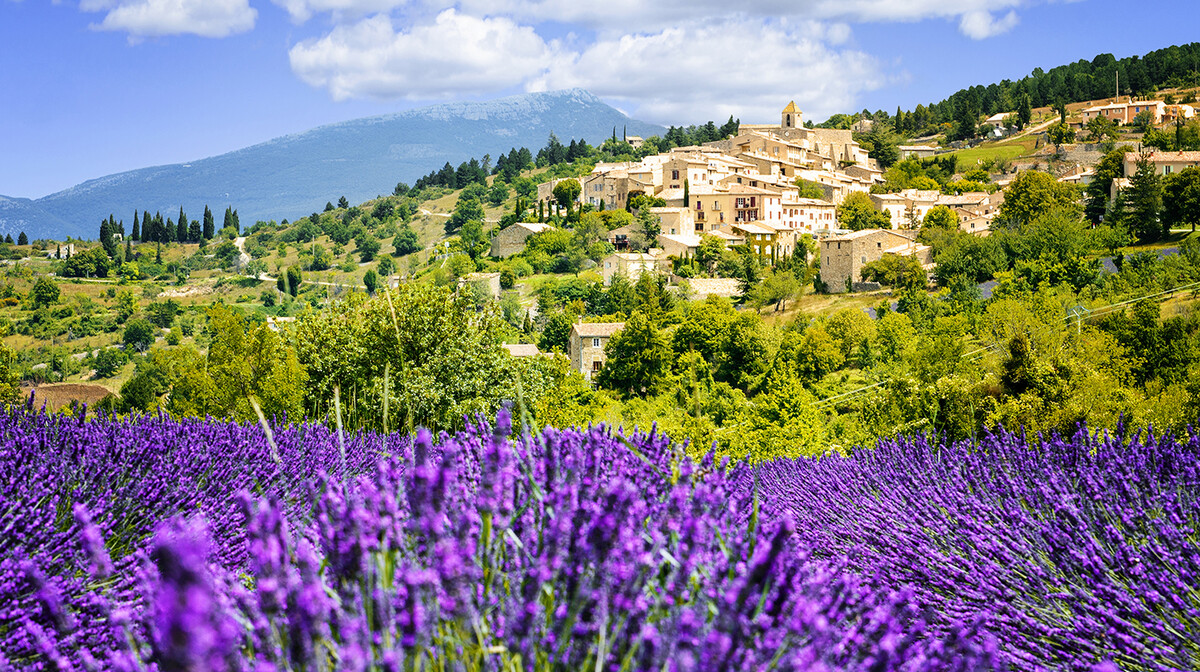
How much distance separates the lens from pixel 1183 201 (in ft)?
155

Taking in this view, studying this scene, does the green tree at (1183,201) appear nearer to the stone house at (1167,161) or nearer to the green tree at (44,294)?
the stone house at (1167,161)

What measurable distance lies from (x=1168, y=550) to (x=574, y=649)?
2.92 meters

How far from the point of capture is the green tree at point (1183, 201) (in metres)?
46.8

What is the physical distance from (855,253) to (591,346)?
68.4 feet

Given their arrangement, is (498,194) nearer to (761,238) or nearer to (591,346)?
(761,238)

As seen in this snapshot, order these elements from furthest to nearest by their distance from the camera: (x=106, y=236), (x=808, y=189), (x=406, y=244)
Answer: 1. (x=106, y=236)
2. (x=406, y=244)
3. (x=808, y=189)

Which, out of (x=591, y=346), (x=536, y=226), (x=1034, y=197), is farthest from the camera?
(x=536, y=226)

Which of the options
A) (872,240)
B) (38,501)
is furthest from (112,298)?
(38,501)

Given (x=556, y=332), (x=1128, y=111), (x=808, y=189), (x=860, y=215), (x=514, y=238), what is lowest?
(x=556, y=332)

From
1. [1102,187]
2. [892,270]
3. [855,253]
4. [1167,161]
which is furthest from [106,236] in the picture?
[1167,161]

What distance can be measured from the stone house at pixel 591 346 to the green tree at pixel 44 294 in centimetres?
6861

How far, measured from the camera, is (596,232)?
2726 inches

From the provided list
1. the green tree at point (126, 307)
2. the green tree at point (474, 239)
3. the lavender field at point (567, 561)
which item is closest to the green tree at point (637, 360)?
the lavender field at point (567, 561)

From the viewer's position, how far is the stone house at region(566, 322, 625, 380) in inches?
1750
